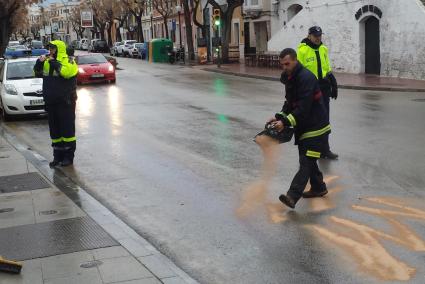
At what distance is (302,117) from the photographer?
6488 millimetres

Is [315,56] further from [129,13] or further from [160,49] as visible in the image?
[129,13]

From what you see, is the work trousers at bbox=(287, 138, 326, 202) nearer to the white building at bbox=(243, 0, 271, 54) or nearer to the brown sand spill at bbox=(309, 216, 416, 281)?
the brown sand spill at bbox=(309, 216, 416, 281)

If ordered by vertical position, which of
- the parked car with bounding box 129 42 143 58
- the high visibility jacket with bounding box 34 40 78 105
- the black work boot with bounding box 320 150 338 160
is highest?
the parked car with bounding box 129 42 143 58

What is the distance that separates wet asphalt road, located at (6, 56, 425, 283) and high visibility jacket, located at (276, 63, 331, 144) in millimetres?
862

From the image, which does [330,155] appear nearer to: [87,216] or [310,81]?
[310,81]

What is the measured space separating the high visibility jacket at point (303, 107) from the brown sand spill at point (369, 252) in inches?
38.9

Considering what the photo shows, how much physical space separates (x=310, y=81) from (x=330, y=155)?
3020mm

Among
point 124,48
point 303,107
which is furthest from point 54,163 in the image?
point 124,48

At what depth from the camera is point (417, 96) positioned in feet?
58.2

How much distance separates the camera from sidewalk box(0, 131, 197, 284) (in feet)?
15.6

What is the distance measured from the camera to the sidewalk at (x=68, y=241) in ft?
15.6

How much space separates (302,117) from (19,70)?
11.7 meters

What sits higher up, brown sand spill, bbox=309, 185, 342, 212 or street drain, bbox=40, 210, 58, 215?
street drain, bbox=40, 210, 58, 215

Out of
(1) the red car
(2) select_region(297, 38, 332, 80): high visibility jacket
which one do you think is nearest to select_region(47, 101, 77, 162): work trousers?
(2) select_region(297, 38, 332, 80): high visibility jacket
